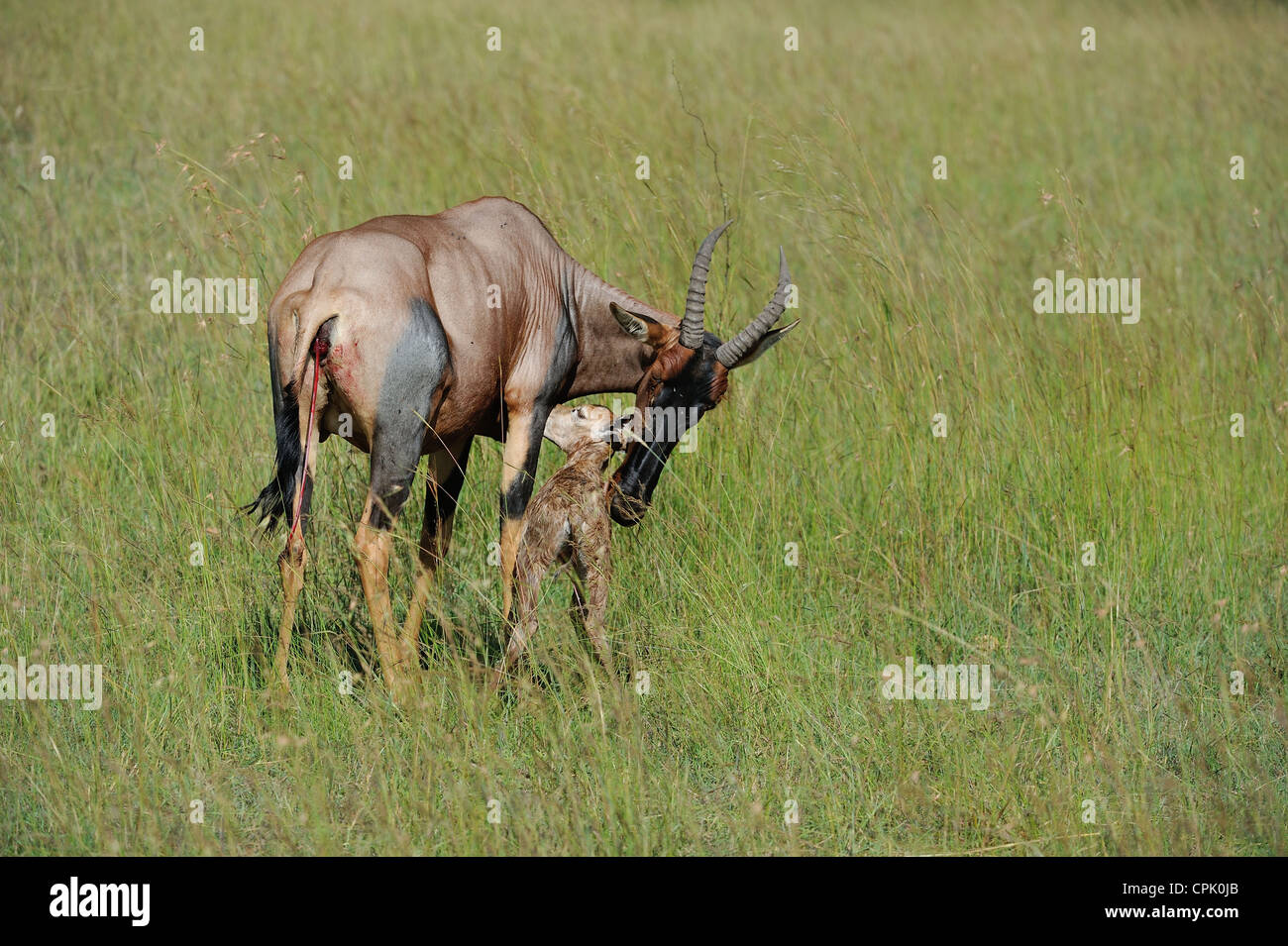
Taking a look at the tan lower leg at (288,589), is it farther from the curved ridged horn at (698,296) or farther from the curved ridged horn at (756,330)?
the curved ridged horn at (756,330)

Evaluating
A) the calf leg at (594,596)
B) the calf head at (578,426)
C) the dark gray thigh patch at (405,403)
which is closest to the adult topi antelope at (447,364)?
the dark gray thigh patch at (405,403)

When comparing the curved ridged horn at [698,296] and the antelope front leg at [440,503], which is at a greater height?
the curved ridged horn at [698,296]

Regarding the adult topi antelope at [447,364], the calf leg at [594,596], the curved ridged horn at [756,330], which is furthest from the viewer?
the curved ridged horn at [756,330]

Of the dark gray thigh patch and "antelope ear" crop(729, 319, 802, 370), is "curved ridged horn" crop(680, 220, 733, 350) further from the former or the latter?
the dark gray thigh patch

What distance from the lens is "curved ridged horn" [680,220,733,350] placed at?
549 cm

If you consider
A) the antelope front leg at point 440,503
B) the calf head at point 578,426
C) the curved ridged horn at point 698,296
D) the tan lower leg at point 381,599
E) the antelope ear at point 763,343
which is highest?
the curved ridged horn at point 698,296

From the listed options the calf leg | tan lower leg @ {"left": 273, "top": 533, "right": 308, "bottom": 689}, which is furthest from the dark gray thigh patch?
the calf leg

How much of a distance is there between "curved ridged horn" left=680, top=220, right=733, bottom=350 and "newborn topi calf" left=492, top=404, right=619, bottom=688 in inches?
20.4

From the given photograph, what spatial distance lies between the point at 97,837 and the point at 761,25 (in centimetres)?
1205

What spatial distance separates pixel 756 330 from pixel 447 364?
1.32m

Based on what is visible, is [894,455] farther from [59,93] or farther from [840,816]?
[59,93]

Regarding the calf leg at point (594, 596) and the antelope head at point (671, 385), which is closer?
the calf leg at point (594, 596)

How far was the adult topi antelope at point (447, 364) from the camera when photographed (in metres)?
4.91

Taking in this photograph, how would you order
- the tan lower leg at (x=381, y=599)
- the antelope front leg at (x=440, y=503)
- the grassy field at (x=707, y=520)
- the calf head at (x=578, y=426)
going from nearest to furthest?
the grassy field at (x=707, y=520) < the tan lower leg at (x=381, y=599) < the antelope front leg at (x=440, y=503) < the calf head at (x=578, y=426)
